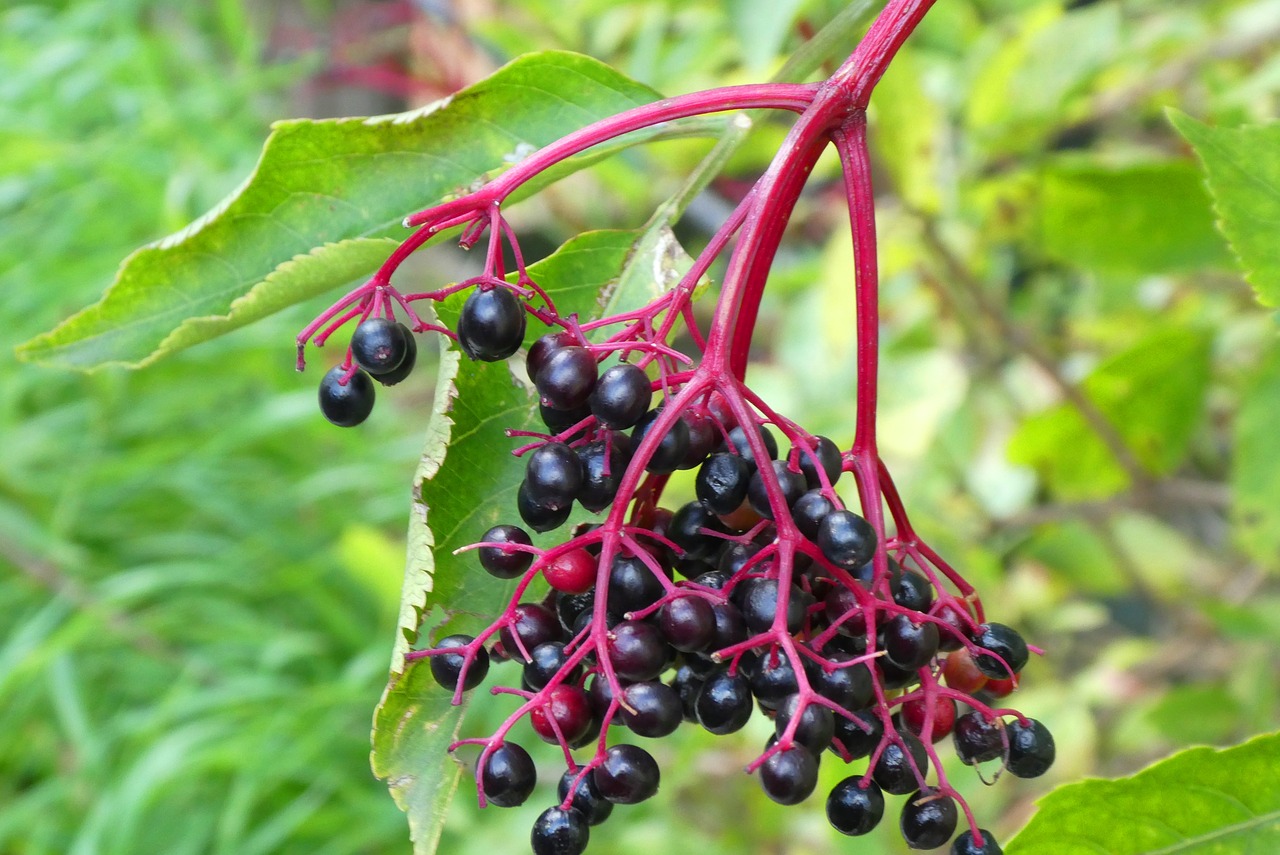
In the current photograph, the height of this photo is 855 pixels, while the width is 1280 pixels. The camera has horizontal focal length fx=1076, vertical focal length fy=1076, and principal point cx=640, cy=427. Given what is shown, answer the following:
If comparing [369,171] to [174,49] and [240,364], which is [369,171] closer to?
[240,364]

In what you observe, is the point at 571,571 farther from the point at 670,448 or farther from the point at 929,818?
the point at 929,818

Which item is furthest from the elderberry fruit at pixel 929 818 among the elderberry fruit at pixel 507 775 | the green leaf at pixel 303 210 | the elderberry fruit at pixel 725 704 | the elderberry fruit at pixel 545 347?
the green leaf at pixel 303 210

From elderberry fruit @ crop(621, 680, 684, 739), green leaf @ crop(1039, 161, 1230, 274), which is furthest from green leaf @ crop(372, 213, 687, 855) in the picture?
green leaf @ crop(1039, 161, 1230, 274)

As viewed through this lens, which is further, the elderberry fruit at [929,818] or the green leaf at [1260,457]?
the green leaf at [1260,457]

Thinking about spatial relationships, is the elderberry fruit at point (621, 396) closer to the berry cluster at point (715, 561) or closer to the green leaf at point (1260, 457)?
the berry cluster at point (715, 561)

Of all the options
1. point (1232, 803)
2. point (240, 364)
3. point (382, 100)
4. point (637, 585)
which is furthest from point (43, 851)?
point (382, 100)
